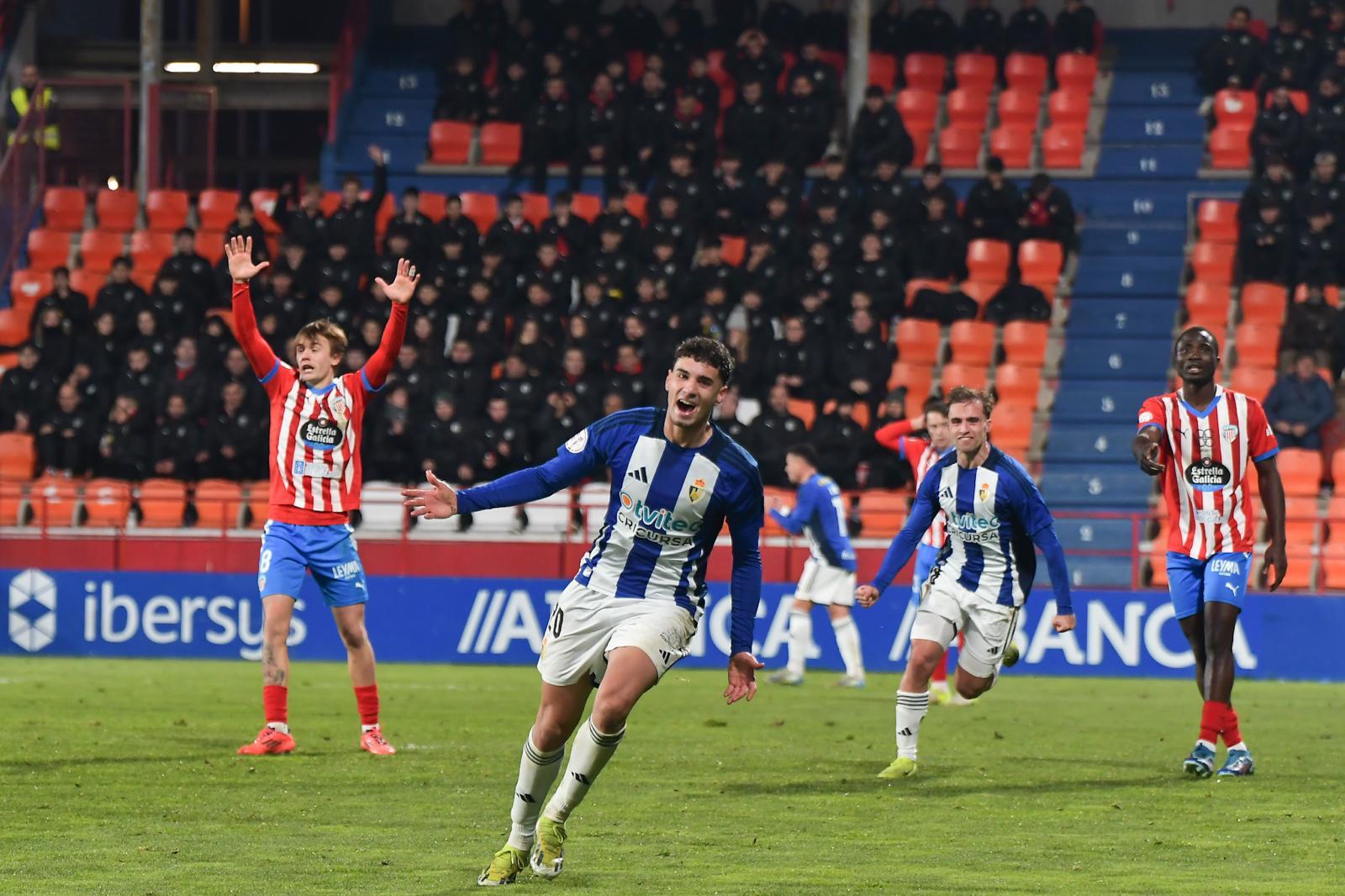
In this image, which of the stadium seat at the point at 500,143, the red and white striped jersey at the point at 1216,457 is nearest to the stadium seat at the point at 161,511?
the stadium seat at the point at 500,143

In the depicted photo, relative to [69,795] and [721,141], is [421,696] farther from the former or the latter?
[721,141]

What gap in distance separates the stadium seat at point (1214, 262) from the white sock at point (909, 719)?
15.5 m

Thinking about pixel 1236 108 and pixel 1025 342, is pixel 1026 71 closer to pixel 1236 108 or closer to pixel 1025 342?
pixel 1236 108

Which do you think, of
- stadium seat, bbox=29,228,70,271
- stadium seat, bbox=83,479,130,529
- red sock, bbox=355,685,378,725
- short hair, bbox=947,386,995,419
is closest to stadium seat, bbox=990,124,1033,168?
stadium seat, bbox=83,479,130,529

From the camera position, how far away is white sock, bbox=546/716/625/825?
747 cm

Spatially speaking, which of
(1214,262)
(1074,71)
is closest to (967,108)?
(1074,71)

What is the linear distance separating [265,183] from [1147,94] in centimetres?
1350

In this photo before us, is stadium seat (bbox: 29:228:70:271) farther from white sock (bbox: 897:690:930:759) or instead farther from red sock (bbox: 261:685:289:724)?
white sock (bbox: 897:690:930:759)

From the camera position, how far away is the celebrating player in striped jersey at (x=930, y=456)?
49.4 feet

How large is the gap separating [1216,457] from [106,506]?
46.5 feet

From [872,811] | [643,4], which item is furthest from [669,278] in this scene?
[872,811]

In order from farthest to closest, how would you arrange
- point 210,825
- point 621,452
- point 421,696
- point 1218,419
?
point 421,696 → point 1218,419 → point 210,825 → point 621,452

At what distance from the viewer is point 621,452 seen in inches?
299

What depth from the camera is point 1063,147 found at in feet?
89.5
